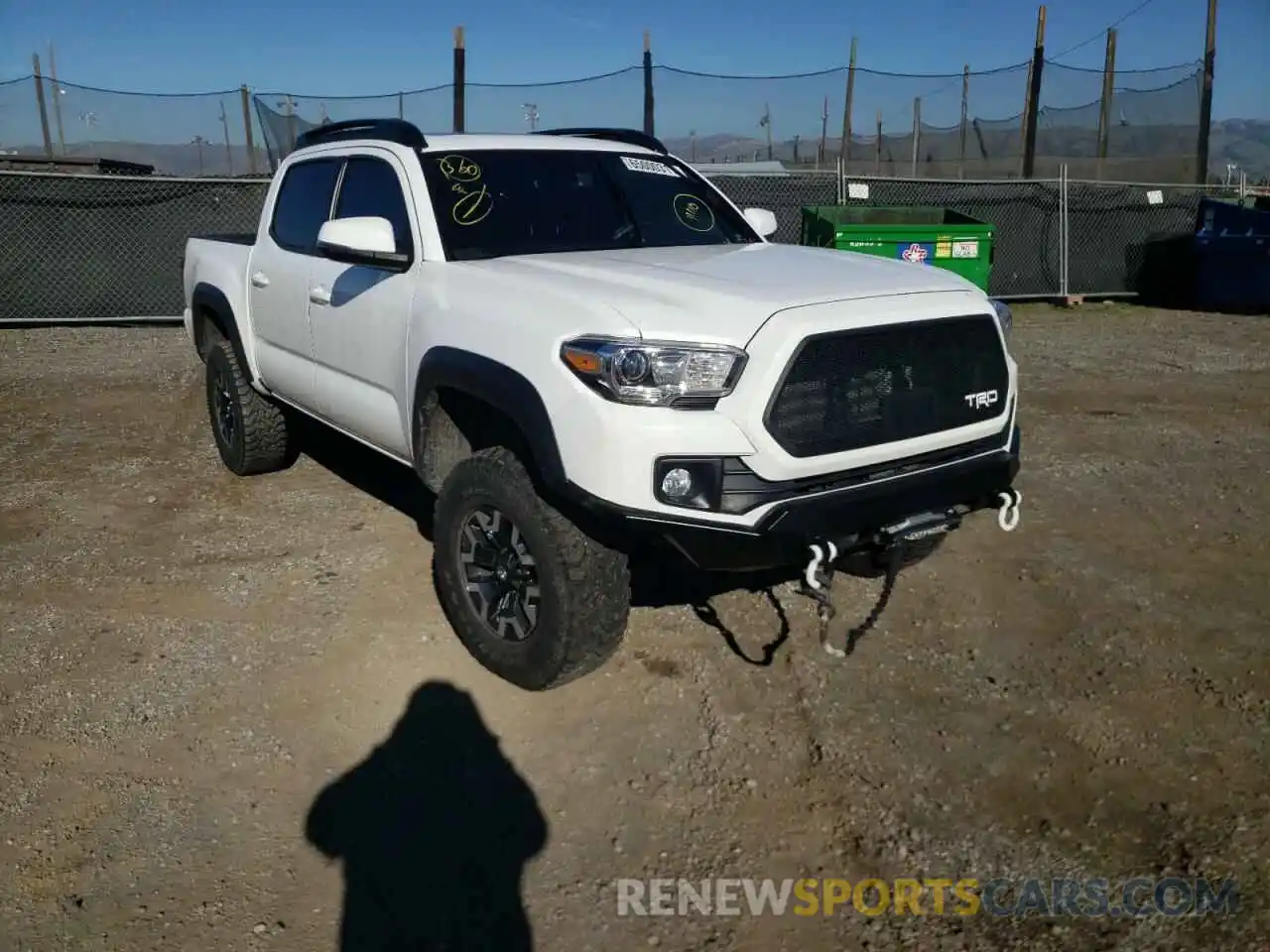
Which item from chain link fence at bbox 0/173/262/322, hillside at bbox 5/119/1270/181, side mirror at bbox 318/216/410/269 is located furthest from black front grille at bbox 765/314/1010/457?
hillside at bbox 5/119/1270/181

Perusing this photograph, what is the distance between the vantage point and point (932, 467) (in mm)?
3441

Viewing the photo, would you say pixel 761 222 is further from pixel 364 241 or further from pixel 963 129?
pixel 963 129

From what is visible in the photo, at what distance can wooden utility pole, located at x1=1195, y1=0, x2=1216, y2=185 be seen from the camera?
701 inches

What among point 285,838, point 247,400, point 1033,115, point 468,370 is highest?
point 1033,115

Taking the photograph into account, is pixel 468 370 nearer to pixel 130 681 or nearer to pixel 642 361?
pixel 642 361

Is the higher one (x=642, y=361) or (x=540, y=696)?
(x=642, y=361)

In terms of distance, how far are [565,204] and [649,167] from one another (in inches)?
26.2

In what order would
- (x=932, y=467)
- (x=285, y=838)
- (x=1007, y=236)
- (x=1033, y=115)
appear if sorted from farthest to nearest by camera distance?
(x=1033, y=115) → (x=1007, y=236) → (x=932, y=467) → (x=285, y=838)

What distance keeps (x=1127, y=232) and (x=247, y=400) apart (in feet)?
41.7

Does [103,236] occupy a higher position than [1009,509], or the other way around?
[103,236]

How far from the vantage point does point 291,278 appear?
5.14 m

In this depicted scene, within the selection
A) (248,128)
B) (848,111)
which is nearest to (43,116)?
(248,128)

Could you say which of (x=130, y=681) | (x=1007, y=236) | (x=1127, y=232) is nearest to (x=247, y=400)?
(x=130, y=681)

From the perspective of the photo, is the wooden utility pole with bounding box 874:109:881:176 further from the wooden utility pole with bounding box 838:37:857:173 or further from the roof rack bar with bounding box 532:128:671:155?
the roof rack bar with bounding box 532:128:671:155
